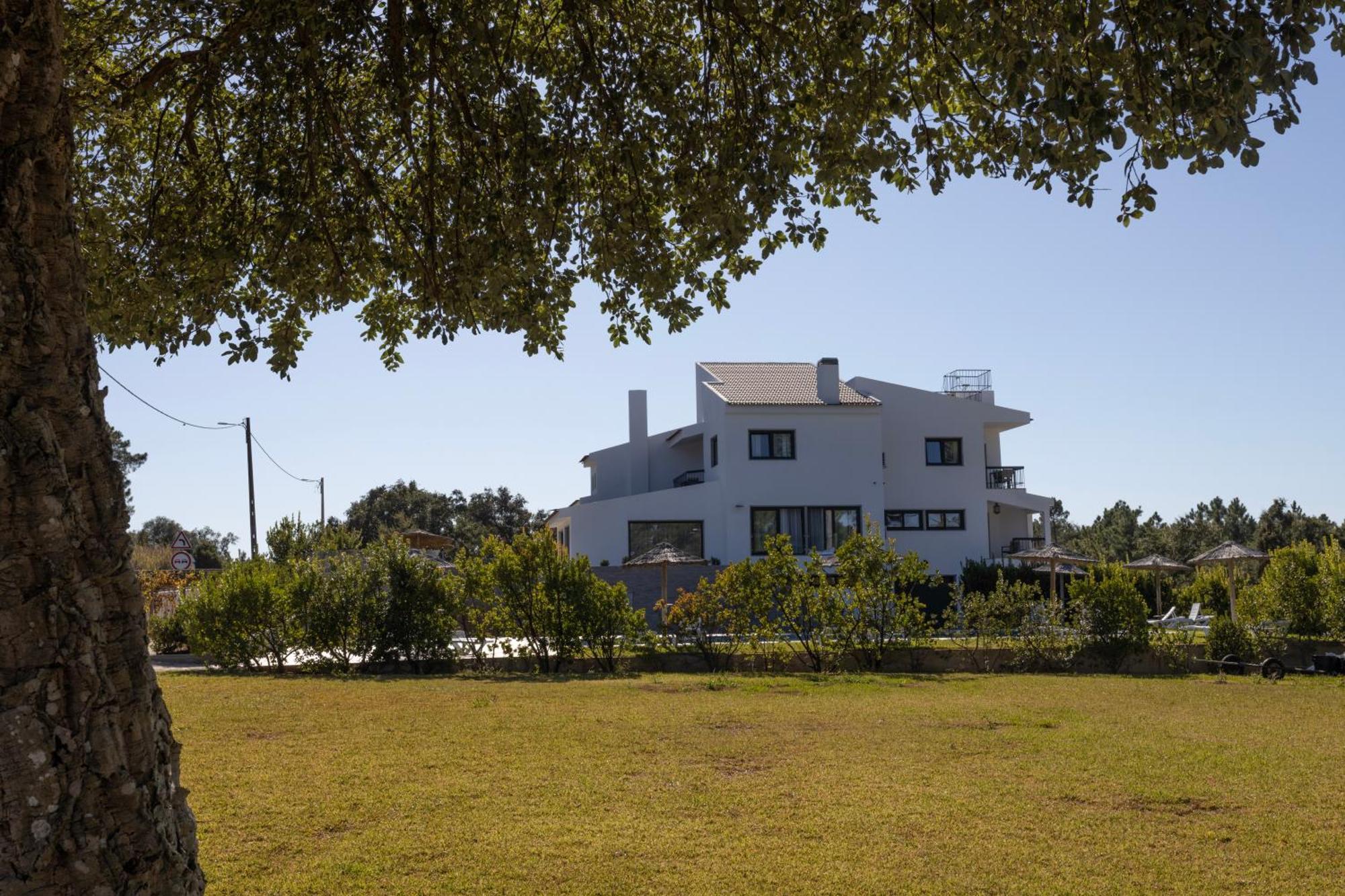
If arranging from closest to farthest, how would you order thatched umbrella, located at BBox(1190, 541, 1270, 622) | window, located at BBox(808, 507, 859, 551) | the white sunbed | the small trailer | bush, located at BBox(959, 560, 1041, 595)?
the small trailer, thatched umbrella, located at BBox(1190, 541, 1270, 622), the white sunbed, bush, located at BBox(959, 560, 1041, 595), window, located at BBox(808, 507, 859, 551)

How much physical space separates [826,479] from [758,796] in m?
30.6

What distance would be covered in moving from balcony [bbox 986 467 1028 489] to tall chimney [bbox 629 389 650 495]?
12.9 m

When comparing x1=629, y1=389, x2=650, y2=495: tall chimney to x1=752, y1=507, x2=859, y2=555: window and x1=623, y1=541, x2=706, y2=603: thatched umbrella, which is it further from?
x1=623, y1=541, x2=706, y2=603: thatched umbrella

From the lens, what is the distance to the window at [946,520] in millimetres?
38844

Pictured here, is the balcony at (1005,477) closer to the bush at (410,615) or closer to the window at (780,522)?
the window at (780,522)

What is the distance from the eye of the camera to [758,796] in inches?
285

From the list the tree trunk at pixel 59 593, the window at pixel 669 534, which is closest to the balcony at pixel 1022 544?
the window at pixel 669 534

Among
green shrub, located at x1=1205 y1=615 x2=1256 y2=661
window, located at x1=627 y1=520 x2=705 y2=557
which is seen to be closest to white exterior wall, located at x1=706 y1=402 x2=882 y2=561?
window, located at x1=627 y1=520 x2=705 y2=557

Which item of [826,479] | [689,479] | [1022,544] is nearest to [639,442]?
[689,479]

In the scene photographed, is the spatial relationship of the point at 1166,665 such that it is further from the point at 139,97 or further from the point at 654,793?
the point at 139,97

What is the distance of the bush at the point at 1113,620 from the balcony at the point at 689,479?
21445 millimetres

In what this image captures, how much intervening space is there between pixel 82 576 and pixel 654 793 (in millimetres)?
4622

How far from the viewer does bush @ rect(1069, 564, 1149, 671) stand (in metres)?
18.9

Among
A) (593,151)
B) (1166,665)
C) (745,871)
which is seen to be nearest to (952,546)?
(1166,665)
